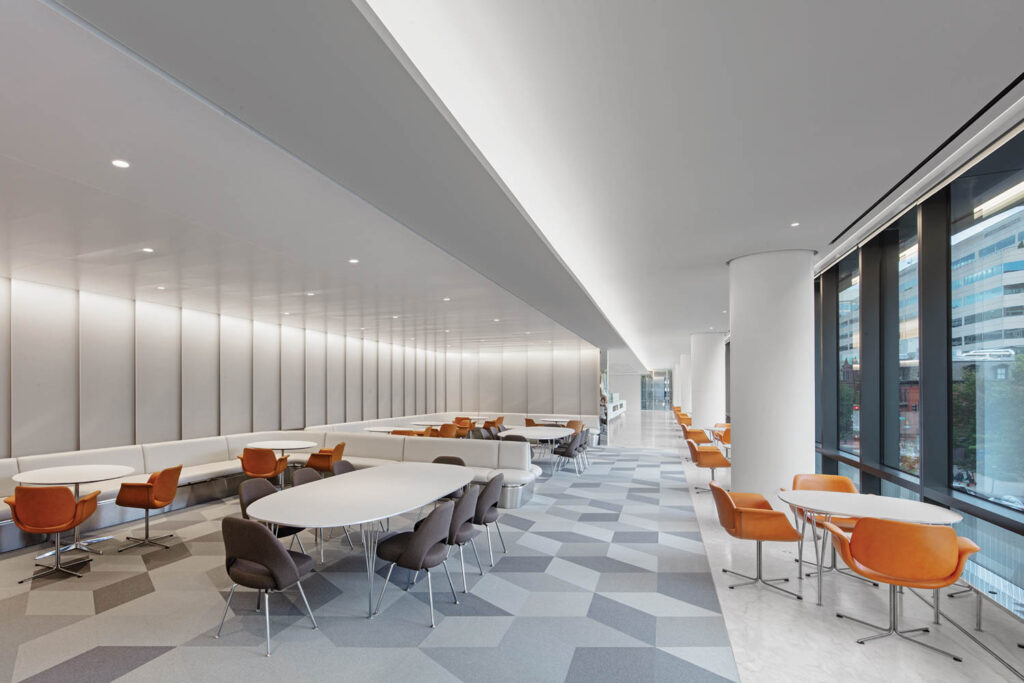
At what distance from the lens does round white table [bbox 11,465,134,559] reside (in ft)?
16.7

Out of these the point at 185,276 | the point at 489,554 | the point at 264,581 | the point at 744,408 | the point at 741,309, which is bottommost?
the point at 489,554

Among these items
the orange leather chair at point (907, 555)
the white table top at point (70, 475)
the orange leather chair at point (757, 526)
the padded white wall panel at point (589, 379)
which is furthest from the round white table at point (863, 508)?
the padded white wall panel at point (589, 379)

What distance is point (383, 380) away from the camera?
1588 cm

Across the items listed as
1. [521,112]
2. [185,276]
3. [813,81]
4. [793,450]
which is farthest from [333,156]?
[793,450]

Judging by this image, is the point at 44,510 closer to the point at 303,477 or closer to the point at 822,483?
the point at 303,477

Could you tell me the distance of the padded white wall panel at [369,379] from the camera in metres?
14.9

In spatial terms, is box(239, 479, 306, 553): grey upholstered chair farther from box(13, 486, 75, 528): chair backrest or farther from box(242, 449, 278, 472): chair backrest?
box(242, 449, 278, 472): chair backrest

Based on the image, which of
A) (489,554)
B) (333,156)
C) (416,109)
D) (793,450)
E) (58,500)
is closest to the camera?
(416,109)

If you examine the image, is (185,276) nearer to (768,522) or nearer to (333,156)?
(333,156)

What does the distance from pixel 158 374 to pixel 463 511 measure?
7294 mm

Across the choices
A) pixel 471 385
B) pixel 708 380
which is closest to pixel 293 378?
pixel 471 385

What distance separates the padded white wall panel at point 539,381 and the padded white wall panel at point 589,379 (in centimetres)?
110

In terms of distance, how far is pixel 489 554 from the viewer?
5.31m

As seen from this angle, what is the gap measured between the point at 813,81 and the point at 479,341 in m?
13.6
